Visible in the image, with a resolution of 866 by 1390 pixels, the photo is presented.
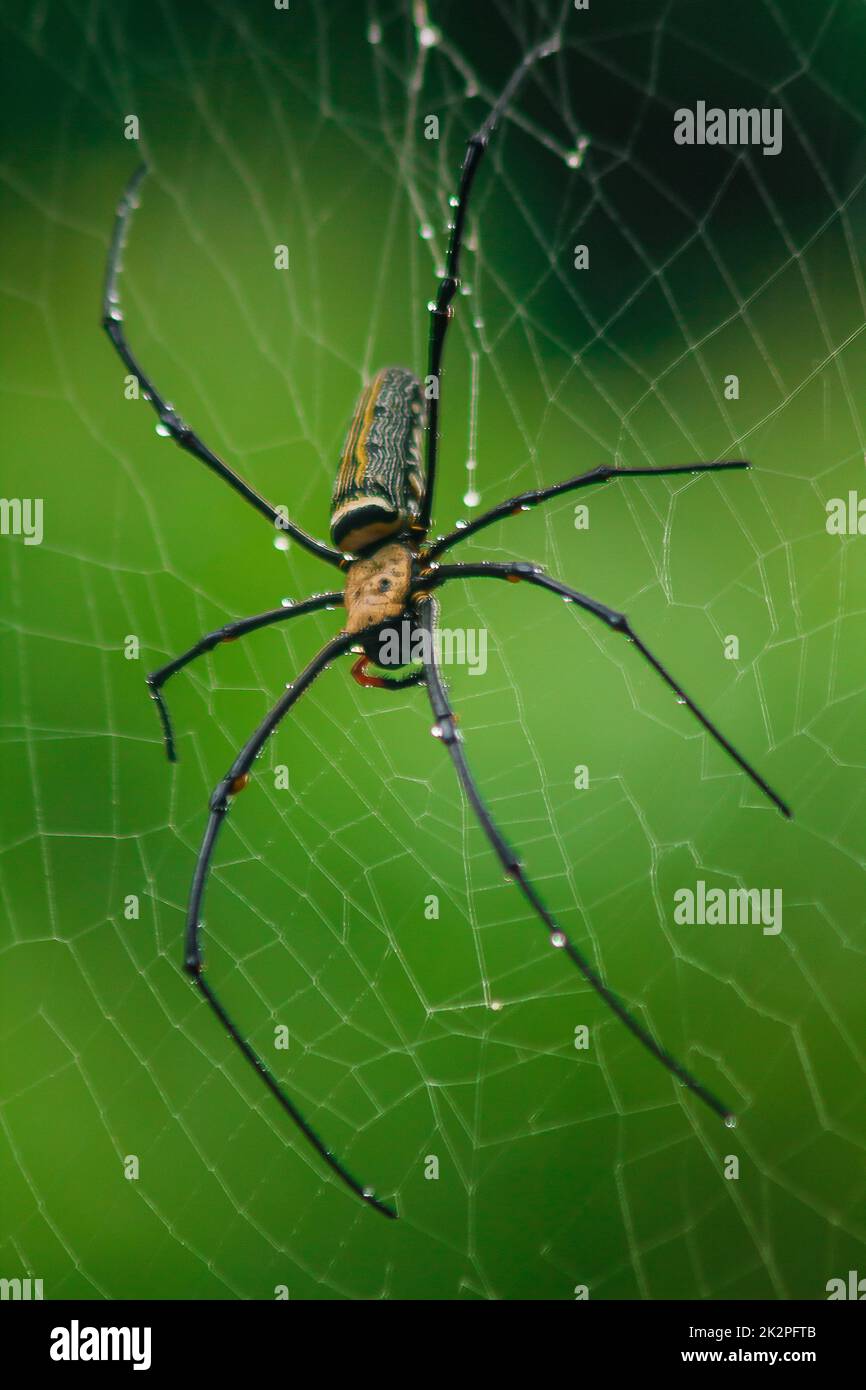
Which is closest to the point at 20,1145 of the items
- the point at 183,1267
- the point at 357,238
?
the point at 183,1267

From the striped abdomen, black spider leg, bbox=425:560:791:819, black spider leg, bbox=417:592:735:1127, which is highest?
the striped abdomen

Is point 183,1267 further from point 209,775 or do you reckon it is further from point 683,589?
point 683,589

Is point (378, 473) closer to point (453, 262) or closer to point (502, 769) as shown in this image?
point (453, 262)

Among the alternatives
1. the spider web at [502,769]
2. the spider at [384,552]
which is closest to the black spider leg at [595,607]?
the spider at [384,552]

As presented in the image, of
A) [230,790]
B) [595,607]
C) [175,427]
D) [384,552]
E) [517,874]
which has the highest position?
[175,427]

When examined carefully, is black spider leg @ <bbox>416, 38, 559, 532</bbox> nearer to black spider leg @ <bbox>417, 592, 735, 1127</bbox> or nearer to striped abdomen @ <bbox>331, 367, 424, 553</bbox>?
striped abdomen @ <bbox>331, 367, 424, 553</bbox>

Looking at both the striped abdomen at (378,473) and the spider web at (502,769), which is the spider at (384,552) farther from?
the spider web at (502,769)

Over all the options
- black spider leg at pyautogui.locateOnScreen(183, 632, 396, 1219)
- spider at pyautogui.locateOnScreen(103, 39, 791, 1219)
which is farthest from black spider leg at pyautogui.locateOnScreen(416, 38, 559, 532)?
black spider leg at pyautogui.locateOnScreen(183, 632, 396, 1219)

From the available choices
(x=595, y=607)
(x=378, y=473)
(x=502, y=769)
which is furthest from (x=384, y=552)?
(x=502, y=769)

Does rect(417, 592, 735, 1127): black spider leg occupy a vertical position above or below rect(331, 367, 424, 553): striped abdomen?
below
